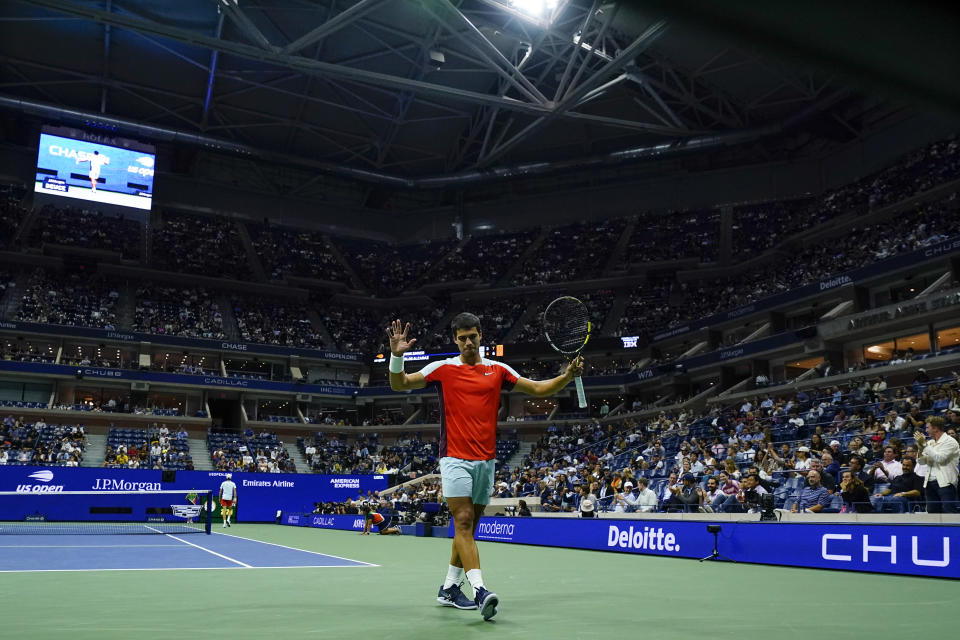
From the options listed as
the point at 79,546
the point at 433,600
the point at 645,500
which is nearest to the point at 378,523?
the point at 645,500

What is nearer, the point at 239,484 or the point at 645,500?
the point at 645,500

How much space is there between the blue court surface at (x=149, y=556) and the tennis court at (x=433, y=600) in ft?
0.21

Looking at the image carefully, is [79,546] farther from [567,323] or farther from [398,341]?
[398,341]

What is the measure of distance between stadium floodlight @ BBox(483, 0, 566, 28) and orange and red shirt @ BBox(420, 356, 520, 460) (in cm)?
2992

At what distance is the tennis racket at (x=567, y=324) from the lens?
8359mm

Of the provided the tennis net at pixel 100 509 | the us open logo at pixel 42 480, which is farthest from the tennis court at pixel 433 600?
the us open logo at pixel 42 480

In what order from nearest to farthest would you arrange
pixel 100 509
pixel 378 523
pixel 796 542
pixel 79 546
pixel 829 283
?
pixel 796 542, pixel 79 546, pixel 378 523, pixel 100 509, pixel 829 283

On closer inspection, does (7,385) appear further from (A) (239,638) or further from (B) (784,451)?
(A) (239,638)

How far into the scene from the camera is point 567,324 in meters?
8.65

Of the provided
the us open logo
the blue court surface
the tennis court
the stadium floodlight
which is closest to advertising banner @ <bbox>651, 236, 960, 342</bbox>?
the stadium floodlight

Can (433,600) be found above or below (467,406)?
below

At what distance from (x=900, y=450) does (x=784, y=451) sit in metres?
4.51

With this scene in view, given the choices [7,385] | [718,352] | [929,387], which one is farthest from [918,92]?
[7,385]

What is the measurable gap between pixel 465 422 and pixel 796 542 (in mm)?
7565
